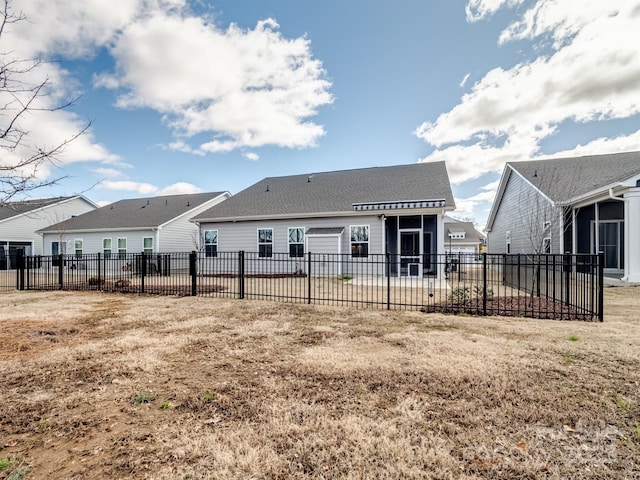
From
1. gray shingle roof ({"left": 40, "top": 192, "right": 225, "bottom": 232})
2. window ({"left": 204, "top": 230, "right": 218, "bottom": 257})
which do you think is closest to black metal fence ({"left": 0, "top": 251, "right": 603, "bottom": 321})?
window ({"left": 204, "top": 230, "right": 218, "bottom": 257})

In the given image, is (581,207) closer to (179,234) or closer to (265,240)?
(265,240)

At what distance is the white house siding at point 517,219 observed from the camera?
1513 cm

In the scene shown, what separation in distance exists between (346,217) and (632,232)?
11042 mm

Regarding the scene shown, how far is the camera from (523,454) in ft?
7.14

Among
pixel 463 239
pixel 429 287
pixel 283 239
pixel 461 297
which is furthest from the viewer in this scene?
pixel 463 239

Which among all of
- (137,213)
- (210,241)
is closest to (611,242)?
(210,241)

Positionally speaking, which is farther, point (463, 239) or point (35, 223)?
point (463, 239)

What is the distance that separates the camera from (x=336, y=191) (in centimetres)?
1772

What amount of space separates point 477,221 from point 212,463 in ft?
224

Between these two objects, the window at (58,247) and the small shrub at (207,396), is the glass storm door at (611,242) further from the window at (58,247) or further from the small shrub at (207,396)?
the window at (58,247)

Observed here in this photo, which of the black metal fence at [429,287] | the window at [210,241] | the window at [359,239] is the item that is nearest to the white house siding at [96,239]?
the window at [210,241]

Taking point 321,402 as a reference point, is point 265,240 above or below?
above

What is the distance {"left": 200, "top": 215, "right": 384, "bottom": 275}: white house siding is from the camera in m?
15.1

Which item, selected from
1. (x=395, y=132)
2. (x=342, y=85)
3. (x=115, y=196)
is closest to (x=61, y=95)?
(x=342, y=85)
